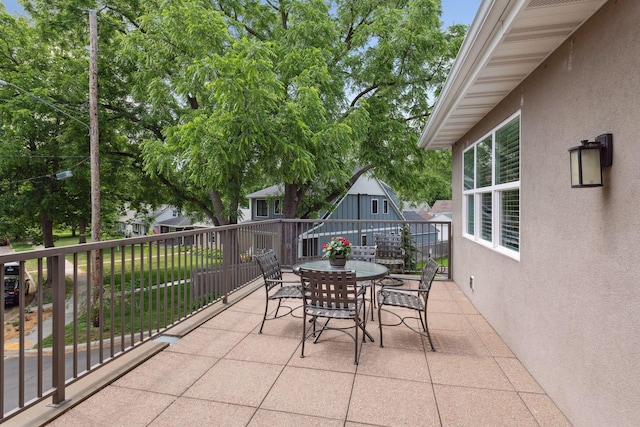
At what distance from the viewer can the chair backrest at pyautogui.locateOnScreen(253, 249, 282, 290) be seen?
12.3ft

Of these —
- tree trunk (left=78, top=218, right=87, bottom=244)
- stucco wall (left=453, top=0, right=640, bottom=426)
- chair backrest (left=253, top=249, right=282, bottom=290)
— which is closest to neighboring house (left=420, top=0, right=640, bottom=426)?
stucco wall (left=453, top=0, right=640, bottom=426)

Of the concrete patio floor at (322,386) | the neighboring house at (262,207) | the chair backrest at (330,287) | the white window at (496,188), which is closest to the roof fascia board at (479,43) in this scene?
the white window at (496,188)

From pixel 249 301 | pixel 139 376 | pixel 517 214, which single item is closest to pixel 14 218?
pixel 249 301

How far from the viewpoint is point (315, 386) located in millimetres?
2584

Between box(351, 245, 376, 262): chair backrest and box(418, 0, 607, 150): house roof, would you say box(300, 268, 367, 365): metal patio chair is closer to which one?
box(351, 245, 376, 262): chair backrest

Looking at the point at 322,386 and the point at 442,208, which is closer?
the point at 322,386

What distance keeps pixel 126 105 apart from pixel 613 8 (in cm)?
1348

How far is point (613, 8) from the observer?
184cm

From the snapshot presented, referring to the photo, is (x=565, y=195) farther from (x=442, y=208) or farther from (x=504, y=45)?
(x=442, y=208)

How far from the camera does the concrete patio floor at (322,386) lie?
2193mm

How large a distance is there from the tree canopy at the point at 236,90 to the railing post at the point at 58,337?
5.59 meters

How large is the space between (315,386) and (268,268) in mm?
1573

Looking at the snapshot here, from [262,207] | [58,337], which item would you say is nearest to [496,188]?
[58,337]

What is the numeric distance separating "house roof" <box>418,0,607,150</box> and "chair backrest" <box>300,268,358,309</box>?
1.96 metres
